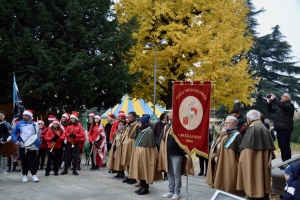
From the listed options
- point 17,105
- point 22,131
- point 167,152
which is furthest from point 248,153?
point 17,105

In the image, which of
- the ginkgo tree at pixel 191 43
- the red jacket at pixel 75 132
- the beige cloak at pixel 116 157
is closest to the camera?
the beige cloak at pixel 116 157

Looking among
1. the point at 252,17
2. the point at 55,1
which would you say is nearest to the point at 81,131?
the point at 55,1

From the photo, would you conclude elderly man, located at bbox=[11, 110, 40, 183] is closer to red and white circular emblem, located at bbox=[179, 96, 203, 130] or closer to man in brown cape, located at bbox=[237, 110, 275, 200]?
red and white circular emblem, located at bbox=[179, 96, 203, 130]

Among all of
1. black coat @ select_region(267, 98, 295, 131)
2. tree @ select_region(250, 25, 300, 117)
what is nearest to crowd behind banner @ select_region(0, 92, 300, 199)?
black coat @ select_region(267, 98, 295, 131)

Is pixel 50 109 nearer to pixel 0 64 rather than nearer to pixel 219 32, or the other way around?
pixel 0 64

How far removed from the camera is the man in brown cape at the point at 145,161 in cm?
849

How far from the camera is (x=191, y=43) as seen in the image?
1814 centimetres

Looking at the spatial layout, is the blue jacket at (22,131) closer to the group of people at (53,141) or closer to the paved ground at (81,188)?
the group of people at (53,141)

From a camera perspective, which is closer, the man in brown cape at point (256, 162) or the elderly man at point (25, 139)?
the man in brown cape at point (256, 162)

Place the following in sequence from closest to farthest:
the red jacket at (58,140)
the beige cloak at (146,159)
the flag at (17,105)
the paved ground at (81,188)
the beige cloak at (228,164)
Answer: the beige cloak at (228,164) → the paved ground at (81,188) → the beige cloak at (146,159) → the red jacket at (58,140) → the flag at (17,105)

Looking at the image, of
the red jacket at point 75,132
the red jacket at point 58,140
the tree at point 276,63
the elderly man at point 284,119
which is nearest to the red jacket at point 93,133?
the red jacket at point 75,132

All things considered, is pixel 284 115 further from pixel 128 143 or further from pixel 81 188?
pixel 81 188

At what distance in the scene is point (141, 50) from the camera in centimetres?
1983

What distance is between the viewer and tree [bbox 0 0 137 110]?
13.9m
